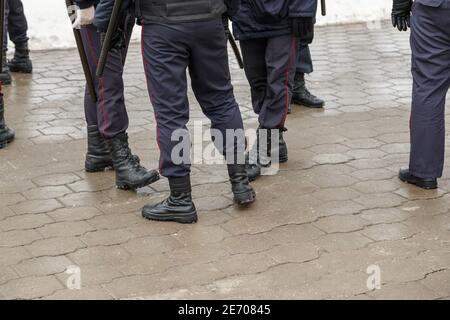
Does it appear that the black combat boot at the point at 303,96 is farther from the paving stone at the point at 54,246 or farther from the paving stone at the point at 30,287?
the paving stone at the point at 30,287

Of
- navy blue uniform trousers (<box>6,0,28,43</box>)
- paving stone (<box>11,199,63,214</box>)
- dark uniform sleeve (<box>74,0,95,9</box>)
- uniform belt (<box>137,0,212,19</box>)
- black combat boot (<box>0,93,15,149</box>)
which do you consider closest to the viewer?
uniform belt (<box>137,0,212,19</box>)

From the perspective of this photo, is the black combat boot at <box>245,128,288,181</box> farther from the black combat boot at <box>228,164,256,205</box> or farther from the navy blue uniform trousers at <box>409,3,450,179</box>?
the navy blue uniform trousers at <box>409,3,450,179</box>

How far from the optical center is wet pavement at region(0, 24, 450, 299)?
4125 millimetres

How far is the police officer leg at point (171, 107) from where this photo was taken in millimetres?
4711

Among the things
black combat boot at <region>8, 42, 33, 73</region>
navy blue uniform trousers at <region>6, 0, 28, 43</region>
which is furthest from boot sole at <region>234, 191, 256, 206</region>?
navy blue uniform trousers at <region>6, 0, 28, 43</region>

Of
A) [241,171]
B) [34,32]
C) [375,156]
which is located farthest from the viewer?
[34,32]

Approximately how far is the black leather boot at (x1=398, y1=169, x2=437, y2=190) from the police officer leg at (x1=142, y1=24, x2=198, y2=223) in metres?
1.35

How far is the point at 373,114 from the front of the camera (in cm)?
692

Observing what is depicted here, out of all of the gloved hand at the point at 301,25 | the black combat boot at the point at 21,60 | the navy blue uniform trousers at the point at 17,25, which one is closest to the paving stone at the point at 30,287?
the gloved hand at the point at 301,25

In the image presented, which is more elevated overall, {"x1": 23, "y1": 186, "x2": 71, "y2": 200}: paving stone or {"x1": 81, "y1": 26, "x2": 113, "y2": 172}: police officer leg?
{"x1": 81, "y1": 26, "x2": 113, "y2": 172}: police officer leg
